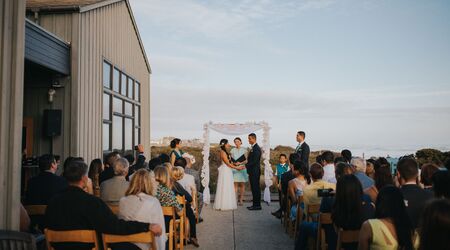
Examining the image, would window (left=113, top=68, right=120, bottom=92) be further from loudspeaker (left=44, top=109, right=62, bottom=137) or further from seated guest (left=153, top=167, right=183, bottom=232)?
seated guest (left=153, top=167, right=183, bottom=232)

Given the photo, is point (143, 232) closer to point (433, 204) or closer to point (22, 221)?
point (22, 221)

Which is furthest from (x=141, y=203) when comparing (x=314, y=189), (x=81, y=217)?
(x=314, y=189)

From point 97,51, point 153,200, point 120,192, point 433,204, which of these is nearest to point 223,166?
point 97,51

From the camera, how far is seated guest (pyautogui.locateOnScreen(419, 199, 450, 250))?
80.8 inches

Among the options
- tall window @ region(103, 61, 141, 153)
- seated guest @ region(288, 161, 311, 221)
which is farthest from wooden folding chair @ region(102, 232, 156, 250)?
tall window @ region(103, 61, 141, 153)

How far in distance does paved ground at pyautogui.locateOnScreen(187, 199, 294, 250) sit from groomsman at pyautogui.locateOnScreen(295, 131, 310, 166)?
1.63m

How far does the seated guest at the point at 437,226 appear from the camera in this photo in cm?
205

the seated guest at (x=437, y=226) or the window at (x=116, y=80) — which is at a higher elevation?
the window at (x=116, y=80)

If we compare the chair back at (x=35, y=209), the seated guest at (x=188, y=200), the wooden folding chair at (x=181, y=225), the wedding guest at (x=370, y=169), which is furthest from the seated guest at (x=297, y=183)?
the chair back at (x=35, y=209)

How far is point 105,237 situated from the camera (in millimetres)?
3465

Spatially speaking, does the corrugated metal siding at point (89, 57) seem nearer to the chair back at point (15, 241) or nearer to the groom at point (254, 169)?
the groom at point (254, 169)

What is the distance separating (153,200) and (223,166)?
20.5 ft

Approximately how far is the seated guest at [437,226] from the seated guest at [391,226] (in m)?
0.98

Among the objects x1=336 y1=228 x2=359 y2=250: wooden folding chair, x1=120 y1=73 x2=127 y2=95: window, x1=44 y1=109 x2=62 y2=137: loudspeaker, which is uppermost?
x1=120 y1=73 x2=127 y2=95: window
